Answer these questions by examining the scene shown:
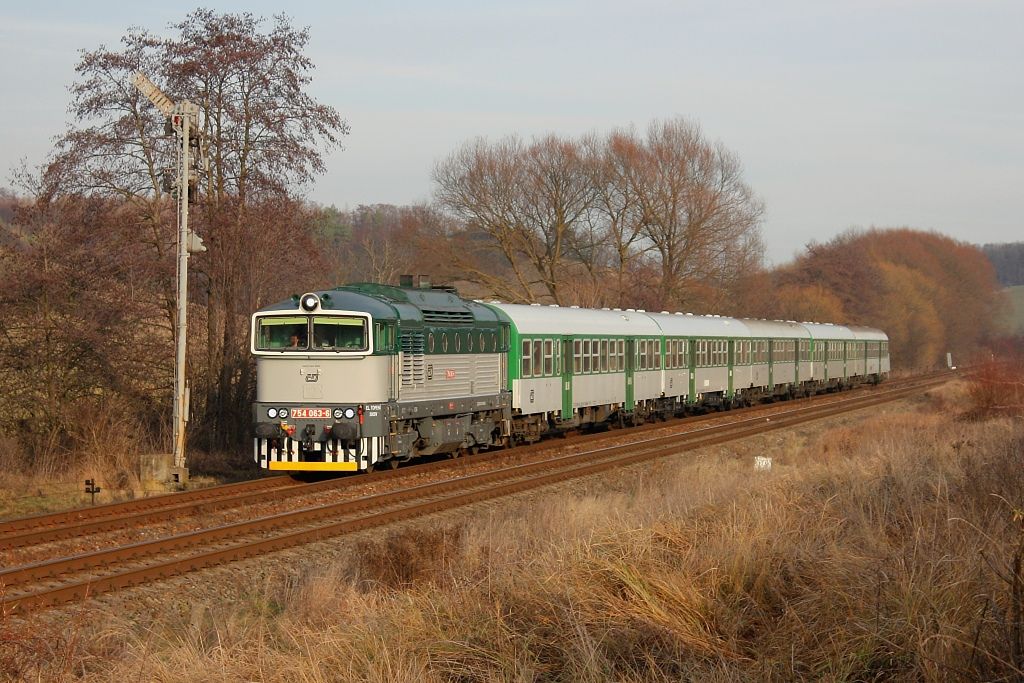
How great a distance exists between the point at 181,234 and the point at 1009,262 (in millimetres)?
175698

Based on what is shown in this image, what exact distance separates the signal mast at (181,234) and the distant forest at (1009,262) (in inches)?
6505

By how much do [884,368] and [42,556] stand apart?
187 ft

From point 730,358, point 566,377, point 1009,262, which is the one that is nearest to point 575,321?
point 566,377

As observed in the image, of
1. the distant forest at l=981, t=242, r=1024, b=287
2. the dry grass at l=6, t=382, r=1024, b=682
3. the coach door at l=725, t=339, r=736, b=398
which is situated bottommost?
the dry grass at l=6, t=382, r=1024, b=682

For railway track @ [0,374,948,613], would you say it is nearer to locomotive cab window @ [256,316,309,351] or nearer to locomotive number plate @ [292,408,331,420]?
locomotive number plate @ [292,408,331,420]

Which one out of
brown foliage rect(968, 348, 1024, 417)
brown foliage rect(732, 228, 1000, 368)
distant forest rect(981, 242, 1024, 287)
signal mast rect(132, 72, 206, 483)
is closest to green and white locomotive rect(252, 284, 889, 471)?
signal mast rect(132, 72, 206, 483)

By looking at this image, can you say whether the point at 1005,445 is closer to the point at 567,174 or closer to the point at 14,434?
the point at 14,434

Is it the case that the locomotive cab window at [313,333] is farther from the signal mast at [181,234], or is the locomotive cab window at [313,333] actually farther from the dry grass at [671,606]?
the dry grass at [671,606]

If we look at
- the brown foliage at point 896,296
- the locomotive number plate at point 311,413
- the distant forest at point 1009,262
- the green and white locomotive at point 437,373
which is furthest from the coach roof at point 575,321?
the distant forest at point 1009,262

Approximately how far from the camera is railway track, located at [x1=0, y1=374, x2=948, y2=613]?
1089 centimetres

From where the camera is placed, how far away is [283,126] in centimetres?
2583

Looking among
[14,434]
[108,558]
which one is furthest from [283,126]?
[108,558]

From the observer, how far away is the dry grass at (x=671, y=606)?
20.2ft

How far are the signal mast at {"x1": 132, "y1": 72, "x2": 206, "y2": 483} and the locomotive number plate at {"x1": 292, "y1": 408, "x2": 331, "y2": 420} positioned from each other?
2.31 metres
